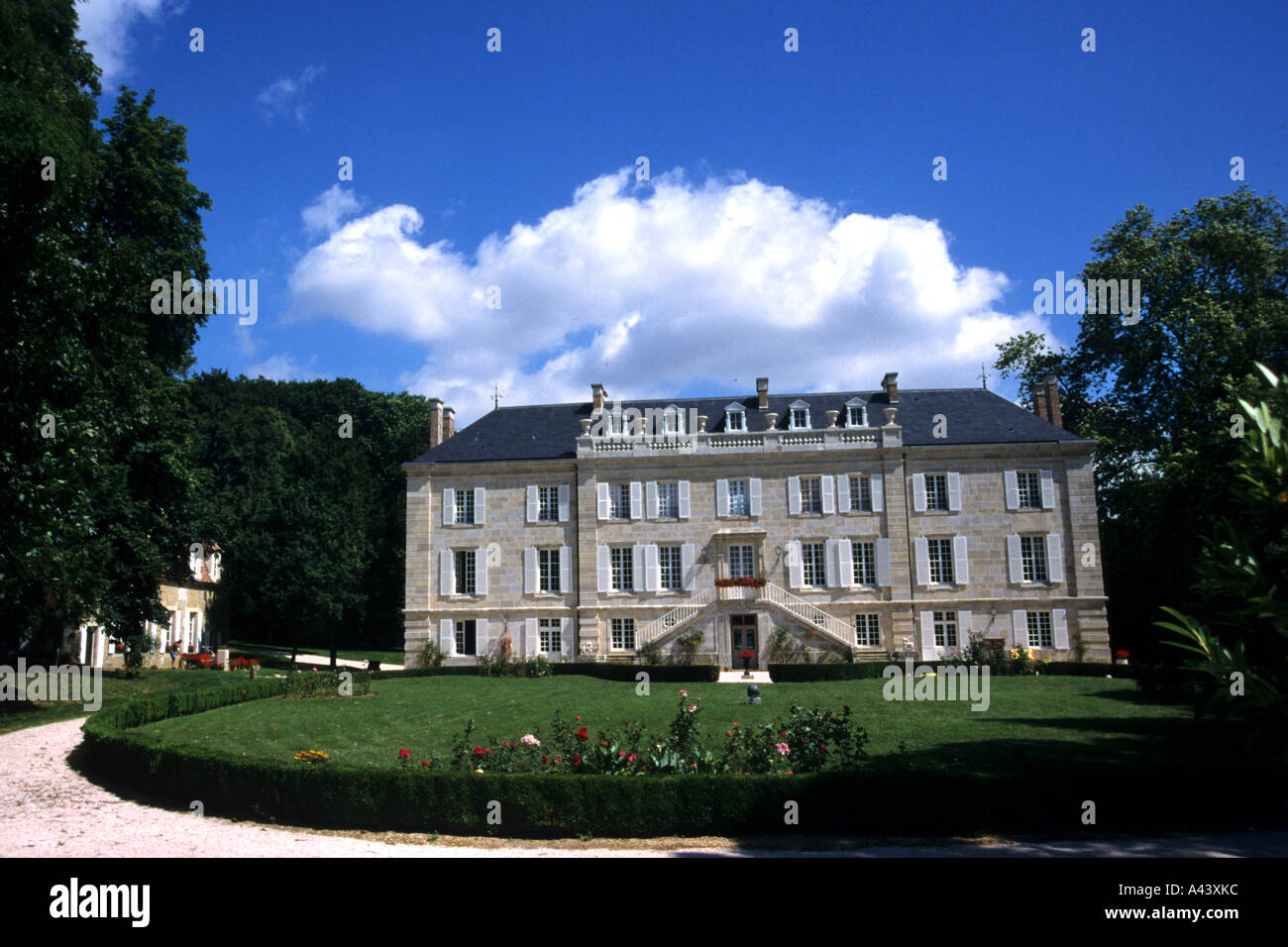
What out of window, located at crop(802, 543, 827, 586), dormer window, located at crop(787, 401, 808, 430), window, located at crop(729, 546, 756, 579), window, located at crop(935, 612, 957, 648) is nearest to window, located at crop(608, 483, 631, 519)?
window, located at crop(729, 546, 756, 579)

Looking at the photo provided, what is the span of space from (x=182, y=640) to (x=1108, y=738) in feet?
136

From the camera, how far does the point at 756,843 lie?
11.2 meters

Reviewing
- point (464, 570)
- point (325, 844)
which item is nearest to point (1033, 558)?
point (464, 570)

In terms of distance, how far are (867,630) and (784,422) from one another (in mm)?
10047

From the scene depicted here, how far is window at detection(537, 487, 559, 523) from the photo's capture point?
38.5 m

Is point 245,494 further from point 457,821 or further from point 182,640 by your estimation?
point 457,821

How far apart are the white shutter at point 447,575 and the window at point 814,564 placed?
15.4 meters

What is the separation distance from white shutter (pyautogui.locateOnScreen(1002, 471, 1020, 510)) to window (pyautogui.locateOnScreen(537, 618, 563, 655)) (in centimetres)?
1997

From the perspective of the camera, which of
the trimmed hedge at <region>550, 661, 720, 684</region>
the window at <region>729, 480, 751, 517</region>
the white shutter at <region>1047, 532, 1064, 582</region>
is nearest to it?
the trimmed hedge at <region>550, 661, 720, 684</region>

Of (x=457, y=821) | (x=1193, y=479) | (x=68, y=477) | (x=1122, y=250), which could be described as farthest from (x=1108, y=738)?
(x=1122, y=250)

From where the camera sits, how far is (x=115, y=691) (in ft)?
87.0

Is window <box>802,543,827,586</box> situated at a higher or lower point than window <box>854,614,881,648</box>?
higher

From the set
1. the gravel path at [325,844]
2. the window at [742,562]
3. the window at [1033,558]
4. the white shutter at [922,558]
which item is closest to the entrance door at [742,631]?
the window at [742,562]

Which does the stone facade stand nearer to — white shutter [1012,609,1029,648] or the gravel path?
white shutter [1012,609,1029,648]
